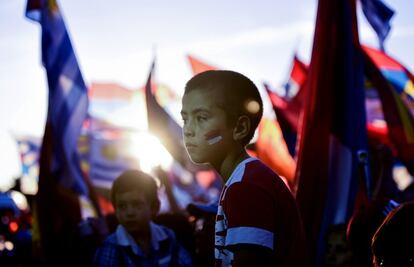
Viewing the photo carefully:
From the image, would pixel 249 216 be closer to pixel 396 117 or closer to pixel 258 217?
pixel 258 217

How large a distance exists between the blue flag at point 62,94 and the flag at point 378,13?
10.9 ft

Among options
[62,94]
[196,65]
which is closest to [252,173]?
[62,94]

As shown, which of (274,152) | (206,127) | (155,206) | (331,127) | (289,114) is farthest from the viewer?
(274,152)

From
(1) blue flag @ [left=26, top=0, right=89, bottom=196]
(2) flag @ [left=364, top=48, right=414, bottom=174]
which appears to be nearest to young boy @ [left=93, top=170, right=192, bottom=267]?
(1) blue flag @ [left=26, top=0, right=89, bottom=196]

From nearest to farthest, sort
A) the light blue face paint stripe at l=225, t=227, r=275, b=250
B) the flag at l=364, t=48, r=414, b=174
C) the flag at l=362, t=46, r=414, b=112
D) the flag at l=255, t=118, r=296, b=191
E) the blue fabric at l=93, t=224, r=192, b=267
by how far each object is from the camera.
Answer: the light blue face paint stripe at l=225, t=227, r=275, b=250 → the blue fabric at l=93, t=224, r=192, b=267 → the flag at l=364, t=48, r=414, b=174 → the flag at l=362, t=46, r=414, b=112 → the flag at l=255, t=118, r=296, b=191

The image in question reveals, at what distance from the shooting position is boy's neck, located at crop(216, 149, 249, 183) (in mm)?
1876

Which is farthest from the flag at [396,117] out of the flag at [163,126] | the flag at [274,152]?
the flag at [163,126]

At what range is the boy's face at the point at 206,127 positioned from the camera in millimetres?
1839

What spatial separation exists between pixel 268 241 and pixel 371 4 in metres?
5.14

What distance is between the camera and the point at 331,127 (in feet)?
14.9

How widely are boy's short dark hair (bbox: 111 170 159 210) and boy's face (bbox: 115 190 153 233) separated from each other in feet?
0.11

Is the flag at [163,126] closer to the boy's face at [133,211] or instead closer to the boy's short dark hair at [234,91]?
the boy's face at [133,211]

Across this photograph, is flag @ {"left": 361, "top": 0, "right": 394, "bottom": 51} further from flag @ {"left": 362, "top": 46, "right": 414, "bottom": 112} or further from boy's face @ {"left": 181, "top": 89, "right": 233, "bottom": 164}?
boy's face @ {"left": 181, "top": 89, "right": 233, "bottom": 164}

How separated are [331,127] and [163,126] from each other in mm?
2257
